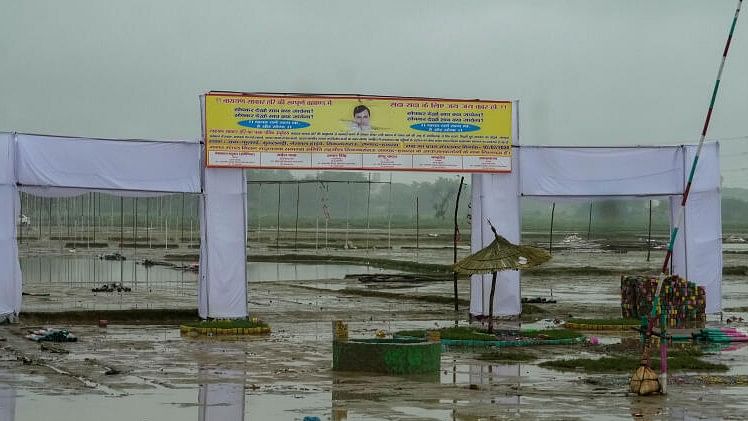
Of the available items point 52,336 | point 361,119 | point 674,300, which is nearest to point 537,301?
point 674,300

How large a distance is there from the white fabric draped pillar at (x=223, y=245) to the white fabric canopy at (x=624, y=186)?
4.71m

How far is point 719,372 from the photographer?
59.2 feet

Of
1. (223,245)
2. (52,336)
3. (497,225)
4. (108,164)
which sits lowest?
(52,336)

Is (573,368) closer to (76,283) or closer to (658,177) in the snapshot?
(658,177)

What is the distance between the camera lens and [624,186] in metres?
27.6

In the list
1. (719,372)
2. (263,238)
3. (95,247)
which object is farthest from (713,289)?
(263,238)

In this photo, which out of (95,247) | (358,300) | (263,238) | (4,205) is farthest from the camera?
(263,238)

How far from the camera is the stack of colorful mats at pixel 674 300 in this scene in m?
26.4

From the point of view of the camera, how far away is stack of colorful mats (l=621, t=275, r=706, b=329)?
2636cm

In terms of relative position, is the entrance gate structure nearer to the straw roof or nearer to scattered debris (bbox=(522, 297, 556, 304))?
the straw roof

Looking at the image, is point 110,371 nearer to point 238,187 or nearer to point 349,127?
point 238,187

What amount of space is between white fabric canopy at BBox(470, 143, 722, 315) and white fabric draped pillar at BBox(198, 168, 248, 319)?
4.71m

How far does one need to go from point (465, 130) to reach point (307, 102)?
125 inches

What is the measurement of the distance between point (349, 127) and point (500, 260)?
4.89 m
